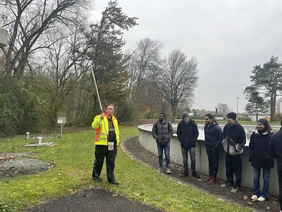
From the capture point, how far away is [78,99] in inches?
993

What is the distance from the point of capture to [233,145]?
562 centimetres

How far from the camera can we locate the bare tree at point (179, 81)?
135 ft

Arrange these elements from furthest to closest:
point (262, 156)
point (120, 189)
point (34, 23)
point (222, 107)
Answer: point (222, 107) < point (34, 23) < point (120, 189) < point (262, 156)

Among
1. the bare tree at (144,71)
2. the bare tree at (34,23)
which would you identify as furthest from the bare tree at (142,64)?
the bare tree at (34,23)

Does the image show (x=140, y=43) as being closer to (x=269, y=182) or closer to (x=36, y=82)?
(x=36, y=82)

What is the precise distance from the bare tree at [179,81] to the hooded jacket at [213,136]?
3451 cm

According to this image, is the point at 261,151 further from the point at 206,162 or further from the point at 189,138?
the point at 206,162

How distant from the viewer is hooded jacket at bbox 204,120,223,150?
627 centimetres

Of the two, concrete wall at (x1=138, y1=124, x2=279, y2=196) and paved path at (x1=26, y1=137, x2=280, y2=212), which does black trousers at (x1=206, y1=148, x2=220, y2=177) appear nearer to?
concrete wall at (x1=138, y1=124, x2=279, y2=196)

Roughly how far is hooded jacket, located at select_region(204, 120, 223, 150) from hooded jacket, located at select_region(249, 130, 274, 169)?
1167mm

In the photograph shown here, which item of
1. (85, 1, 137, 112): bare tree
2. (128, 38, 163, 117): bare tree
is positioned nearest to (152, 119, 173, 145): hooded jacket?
(85, 1, 137, 112): bare tree

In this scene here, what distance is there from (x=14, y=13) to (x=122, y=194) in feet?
61.7

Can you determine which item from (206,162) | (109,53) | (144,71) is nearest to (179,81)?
(144,71)

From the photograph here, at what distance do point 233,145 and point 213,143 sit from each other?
749 millimetres
